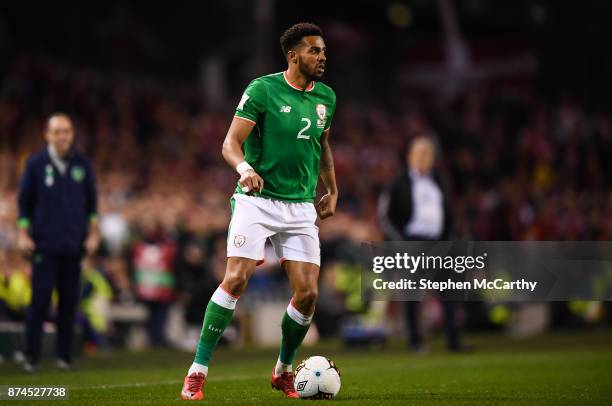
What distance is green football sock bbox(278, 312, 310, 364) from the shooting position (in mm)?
8117

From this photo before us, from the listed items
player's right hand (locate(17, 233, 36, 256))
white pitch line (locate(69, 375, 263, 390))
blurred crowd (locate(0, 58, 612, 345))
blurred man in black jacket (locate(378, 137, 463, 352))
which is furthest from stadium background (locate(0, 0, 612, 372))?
white pitch line (locate(69, 375, 263, 390))

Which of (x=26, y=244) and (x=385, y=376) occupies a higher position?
(x=26, y=244)

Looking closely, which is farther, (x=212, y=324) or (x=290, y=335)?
(x=290, y=335)

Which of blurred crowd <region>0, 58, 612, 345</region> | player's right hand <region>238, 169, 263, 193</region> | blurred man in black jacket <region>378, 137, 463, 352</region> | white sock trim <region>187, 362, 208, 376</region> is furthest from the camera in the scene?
blurred crowd <region>0, 58, 612, 345</region>

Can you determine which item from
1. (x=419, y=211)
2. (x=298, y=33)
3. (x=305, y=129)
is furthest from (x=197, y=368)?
(x=419, y=211)

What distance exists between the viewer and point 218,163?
23.2 m

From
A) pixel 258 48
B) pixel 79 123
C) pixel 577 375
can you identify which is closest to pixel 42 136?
pixel 79 123

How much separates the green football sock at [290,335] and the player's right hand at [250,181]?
1.09m

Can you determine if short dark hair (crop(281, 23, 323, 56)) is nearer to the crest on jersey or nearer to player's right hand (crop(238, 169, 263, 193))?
the crest on jersey

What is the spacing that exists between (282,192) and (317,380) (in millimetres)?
1213

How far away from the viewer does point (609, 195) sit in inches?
963

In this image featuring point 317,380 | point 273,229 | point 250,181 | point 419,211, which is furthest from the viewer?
point 419,211

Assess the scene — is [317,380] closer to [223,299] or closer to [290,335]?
[290,335]

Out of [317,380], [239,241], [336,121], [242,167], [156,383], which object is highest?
[336,121]
